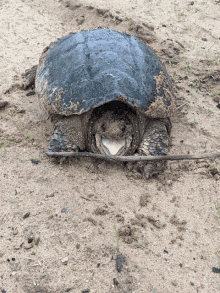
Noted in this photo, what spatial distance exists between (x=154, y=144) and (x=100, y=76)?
0.87 meters

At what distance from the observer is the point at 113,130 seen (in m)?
2.51

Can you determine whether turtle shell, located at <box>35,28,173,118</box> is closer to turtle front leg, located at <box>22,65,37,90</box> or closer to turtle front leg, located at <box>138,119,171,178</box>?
turtle front leg, located at <box>138,119,171,178</box>

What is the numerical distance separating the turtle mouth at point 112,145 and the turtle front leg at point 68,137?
0.21 m

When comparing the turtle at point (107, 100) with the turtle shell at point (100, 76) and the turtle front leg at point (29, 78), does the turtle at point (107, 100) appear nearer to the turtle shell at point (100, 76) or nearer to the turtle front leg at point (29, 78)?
the turtle shell at point (100, 76)

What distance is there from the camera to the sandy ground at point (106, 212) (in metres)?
1.76

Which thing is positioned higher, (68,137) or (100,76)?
(100,76)

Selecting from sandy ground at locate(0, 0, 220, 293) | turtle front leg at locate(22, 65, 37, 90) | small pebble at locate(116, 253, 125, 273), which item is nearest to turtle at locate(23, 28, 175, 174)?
sandy ground at locate(0, 0, 220, 293)

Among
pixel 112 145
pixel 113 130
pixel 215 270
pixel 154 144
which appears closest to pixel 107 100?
pixel 113 130

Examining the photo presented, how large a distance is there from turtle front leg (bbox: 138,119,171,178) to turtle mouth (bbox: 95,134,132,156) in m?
0.21

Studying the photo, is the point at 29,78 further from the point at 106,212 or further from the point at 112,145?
the point at 106,212

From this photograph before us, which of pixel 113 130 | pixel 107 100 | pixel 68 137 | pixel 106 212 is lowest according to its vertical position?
pixel 106 212

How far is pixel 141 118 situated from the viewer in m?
2.69

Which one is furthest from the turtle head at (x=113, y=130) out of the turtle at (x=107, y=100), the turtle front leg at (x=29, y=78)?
the turtle front leg at (x=29, y=78)

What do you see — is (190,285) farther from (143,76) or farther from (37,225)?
(143,76)
